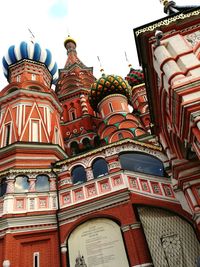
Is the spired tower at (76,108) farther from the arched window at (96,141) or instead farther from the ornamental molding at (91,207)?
the ornamental molding at (91,207)

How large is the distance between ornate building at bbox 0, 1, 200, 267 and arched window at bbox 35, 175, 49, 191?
41mm

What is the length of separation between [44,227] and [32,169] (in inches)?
99.5

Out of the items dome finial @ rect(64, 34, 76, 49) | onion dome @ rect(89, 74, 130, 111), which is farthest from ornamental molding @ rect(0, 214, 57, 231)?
dome finial @ rect(64, 34, 76, 49)

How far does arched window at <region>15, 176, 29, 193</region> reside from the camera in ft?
36.6

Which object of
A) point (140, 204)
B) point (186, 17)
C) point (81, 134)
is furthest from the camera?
point (81, 134)

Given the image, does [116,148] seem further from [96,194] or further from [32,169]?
[32,169]

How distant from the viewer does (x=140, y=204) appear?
392 inches

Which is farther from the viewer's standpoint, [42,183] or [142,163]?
[142,163]

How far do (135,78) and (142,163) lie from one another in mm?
19399

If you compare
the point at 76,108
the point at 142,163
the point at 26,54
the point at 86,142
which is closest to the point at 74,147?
the point at 86,142

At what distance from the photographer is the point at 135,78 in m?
29.6

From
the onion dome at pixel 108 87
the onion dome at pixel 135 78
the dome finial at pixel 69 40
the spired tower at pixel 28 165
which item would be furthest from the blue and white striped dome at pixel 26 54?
the dome finial at pixel 69 40

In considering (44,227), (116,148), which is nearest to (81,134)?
(116,148)

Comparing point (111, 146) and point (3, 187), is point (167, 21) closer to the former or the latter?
point (111, 146)
